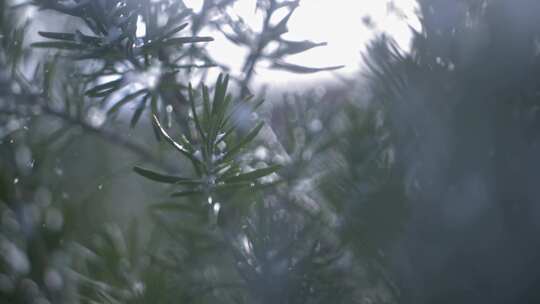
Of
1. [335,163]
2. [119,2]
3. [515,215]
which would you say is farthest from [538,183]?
[119,2]

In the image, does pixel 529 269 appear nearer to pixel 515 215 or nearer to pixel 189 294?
pixel 515 215

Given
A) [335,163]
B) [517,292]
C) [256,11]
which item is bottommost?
[517,292]

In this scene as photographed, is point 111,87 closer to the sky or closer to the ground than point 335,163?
closer to the sky

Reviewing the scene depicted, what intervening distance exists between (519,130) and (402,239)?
0.10 metres

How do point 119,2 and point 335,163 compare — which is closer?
point 119,2

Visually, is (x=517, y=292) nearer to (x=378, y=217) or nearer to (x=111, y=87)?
(x=378, y=217)

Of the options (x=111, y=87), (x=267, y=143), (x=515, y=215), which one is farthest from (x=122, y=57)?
(x=515, y=215)

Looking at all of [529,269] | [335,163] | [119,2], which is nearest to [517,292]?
[529,269]

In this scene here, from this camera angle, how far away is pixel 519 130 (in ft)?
1.25

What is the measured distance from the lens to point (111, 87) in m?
0.38

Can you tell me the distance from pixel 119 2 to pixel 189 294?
182mm

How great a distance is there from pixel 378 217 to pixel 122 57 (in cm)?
18

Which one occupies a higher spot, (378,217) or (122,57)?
(122,57)

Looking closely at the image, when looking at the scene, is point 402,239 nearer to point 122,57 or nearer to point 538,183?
point 538,183
